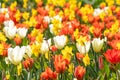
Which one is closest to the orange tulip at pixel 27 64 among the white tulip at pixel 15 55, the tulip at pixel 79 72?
the white tulip at pixel 15 55

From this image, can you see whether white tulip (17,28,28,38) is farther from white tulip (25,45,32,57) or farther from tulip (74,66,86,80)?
tulip (74,66,86,80)

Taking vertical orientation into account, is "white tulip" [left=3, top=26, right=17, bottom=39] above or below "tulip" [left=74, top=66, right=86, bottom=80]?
above

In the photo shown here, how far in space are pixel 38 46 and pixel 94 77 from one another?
63 cm

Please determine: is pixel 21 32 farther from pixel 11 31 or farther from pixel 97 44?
pixel 97 44

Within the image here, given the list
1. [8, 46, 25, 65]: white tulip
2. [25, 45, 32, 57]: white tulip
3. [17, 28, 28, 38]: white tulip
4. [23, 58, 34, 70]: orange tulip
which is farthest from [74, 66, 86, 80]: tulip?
[17, 28, 28, 38]: white tulip

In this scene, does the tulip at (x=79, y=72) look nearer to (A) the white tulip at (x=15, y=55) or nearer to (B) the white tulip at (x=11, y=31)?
(A) the white tulip at (x=15, y=55)

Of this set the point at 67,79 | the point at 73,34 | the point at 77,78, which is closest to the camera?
the point at 77,78

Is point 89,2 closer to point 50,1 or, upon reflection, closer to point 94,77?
point 50,1

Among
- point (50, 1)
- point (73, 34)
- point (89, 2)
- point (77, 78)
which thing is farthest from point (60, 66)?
point (89, 2)

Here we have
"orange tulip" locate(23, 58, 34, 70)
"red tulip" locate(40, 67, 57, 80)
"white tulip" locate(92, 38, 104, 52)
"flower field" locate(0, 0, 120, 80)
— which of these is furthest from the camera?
"white tulip" locate(92, 38, 104, 52)

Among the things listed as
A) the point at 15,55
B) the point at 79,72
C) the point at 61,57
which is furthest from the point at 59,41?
the point at 79,72

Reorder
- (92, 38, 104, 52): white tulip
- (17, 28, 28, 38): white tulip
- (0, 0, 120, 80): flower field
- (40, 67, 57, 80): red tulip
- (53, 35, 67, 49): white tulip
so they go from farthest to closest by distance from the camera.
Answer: (17, 28, 28, 38): white tulip
(53, 35, 67, 49): white tulip
(92, 38, 104, 52): white tulip
(0, 0, 120, 80): flower field
(40, 67, 57, 80): red tulip

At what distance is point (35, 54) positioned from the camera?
14.2 feet

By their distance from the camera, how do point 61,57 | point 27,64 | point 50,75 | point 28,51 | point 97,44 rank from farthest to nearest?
point 28,51 < point 97,44 < point 27,64 < point 61,57 < point 50,75
